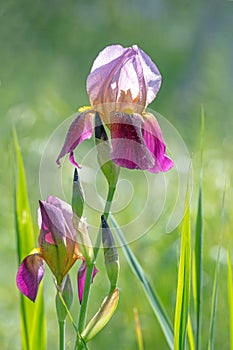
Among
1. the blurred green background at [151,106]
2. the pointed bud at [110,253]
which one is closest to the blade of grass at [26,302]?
the blurred green background at [151,106]

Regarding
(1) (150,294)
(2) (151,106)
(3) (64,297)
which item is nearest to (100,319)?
(3) (64,297)

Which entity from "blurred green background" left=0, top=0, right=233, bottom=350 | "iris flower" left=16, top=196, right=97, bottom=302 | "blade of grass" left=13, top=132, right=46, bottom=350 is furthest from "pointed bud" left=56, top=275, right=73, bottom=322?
"blurred green background" left=0, top=0, right=233, bottom=350

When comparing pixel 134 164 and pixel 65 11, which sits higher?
pixel 65 11

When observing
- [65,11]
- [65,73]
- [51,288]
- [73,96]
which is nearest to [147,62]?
[51,288]

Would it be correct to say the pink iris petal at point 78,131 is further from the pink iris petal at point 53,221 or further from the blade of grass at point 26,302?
the blade of grass at point 26,302

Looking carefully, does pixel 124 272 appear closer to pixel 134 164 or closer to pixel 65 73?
pixel 134 164

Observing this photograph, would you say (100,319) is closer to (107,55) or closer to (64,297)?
(64,297)

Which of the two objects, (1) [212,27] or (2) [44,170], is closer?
(2) [44,170]
